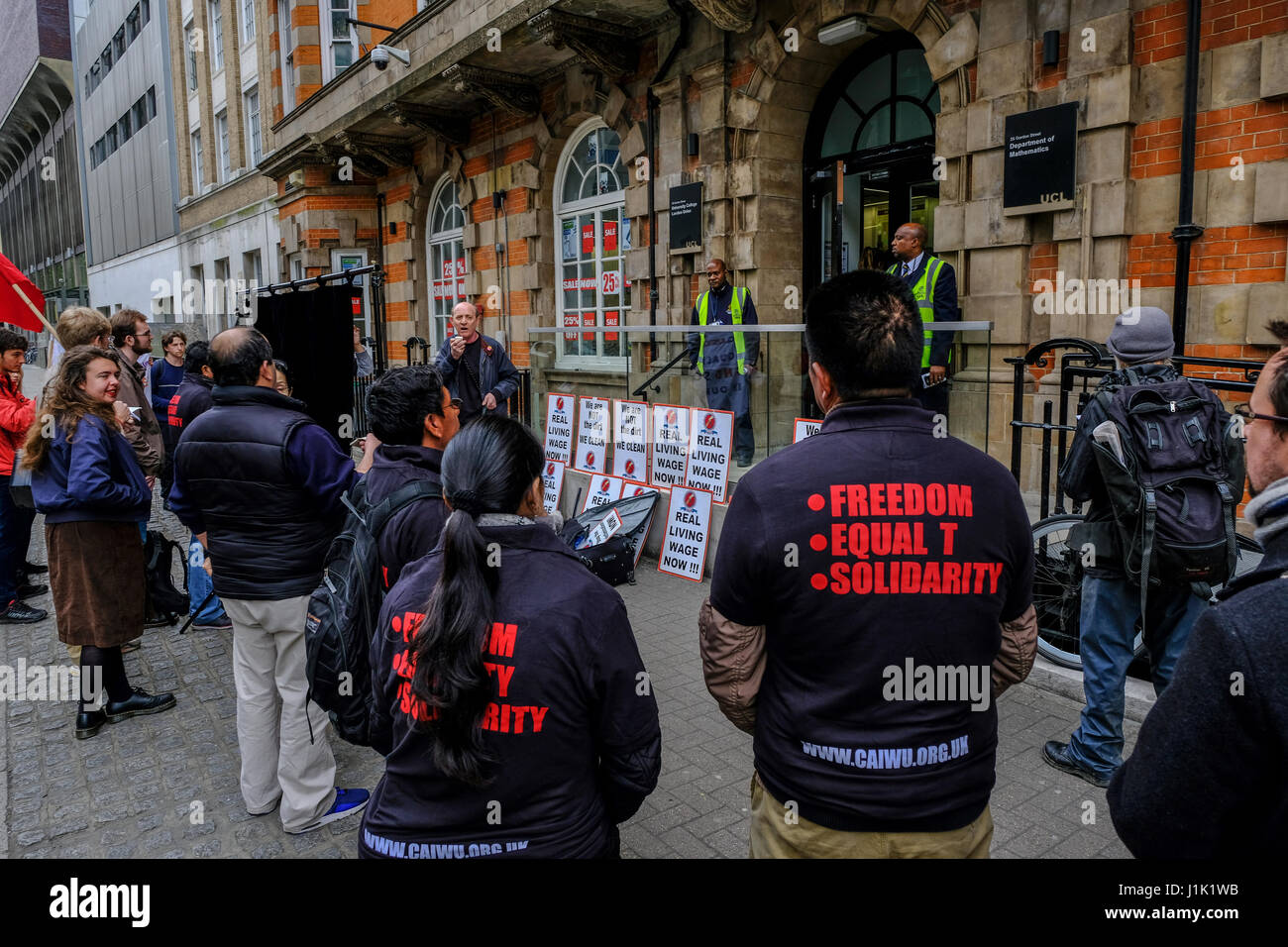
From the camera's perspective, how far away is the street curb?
4344mm

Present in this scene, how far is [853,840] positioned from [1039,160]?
250 inches

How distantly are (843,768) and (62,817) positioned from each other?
3762mm

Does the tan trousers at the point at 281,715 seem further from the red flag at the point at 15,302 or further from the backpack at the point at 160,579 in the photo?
the red flag at the point at 15,302

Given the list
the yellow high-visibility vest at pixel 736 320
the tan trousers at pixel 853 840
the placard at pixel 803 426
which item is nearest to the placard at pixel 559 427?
the yellow high-visibility vest at pixel 736 320

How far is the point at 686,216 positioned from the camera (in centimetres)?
1018

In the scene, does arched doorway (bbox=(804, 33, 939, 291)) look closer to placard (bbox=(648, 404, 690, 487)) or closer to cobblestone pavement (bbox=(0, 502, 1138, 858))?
placard (bbox=(648, 404, 690, 487))

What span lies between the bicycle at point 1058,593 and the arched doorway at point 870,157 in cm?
443

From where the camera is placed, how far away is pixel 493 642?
181 cm

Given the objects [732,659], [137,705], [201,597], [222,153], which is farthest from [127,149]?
[732,659]

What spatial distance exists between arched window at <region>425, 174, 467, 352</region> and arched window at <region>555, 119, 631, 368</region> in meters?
2.90

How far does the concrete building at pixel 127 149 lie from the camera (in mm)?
28719

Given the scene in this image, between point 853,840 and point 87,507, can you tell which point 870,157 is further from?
point 853,840

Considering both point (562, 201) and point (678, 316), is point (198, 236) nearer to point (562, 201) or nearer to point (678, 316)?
point (562, 201)

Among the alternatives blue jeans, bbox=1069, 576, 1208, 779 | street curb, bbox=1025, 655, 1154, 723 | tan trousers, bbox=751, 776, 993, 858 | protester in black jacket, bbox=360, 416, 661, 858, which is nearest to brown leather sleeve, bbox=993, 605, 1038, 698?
tan trousers, bbox=751, 776, 993, 858
